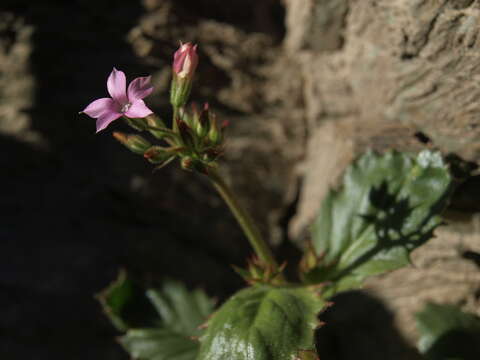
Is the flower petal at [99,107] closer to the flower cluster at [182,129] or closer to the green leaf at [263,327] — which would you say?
the flower cluster at [182,129]

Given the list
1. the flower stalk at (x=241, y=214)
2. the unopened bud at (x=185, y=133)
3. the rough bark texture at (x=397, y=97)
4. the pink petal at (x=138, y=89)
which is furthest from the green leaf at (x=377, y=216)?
the pink petal at (x=138, y=89)

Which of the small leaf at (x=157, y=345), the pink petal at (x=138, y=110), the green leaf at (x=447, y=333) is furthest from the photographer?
the small leaf at (x=157, y=345)

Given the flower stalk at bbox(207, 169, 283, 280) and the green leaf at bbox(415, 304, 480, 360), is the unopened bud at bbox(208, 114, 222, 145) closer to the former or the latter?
the flower stalk at bbox(207, 169, 283, 280)

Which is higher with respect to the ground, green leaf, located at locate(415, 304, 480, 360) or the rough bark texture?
the rough bark texture

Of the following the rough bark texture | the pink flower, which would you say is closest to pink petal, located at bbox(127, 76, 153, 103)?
Answer: the pink flower

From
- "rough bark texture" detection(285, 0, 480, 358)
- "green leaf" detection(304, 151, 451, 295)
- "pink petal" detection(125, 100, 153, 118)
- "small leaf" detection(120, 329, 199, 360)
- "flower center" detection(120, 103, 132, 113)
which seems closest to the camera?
"pink petal" detection(125, 100, 153, 118)

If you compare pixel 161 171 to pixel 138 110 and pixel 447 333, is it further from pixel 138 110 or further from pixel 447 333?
pixel 447 333
